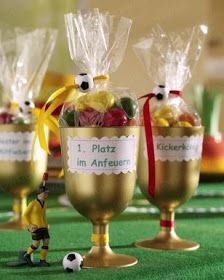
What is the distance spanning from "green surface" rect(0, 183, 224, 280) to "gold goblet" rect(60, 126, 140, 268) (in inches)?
1.6

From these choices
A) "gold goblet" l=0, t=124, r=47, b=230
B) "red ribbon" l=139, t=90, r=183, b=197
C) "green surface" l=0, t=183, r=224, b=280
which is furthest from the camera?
"gold goblet" l=0, t=124, r=47, b=230

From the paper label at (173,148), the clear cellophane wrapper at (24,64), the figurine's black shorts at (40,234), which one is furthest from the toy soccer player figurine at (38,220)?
the clear cellophane wrapper at (24,64)

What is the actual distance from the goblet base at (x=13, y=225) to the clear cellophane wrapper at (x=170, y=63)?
0.30 metres

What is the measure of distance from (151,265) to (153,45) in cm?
37

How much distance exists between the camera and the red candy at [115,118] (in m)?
0.76

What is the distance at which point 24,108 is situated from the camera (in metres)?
1.03

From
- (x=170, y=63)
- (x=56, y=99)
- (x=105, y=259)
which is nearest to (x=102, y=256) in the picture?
(x=105, y=259)

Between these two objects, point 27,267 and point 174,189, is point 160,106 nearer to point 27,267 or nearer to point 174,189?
point 174,189

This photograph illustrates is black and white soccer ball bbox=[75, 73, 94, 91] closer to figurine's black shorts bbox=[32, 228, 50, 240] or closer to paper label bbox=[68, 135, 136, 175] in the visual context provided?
paper label bbox=[68, 135, 136, 175]

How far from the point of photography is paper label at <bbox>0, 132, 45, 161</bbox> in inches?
39.5

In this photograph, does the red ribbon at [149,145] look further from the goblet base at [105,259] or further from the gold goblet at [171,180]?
the goblet base at [105,259]

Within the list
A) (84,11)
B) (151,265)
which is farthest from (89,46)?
(151,265)

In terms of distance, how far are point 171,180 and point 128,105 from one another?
0.15 metres

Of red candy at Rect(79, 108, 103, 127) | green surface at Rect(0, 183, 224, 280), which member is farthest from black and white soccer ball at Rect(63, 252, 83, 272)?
red candy at Rect(79, 108, 103, 127)
